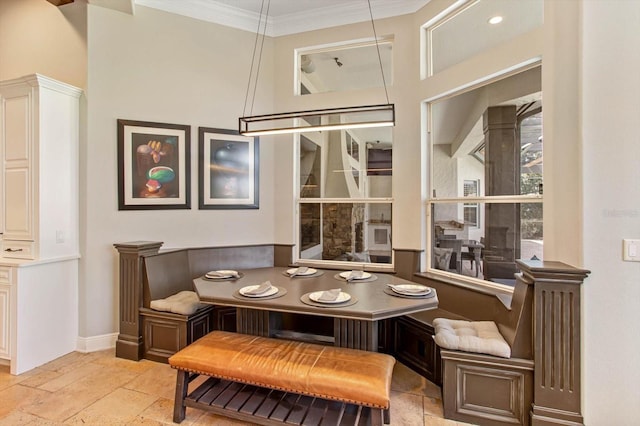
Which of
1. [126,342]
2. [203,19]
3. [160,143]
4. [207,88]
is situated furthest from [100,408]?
[203,19]

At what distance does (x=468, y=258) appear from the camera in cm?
309

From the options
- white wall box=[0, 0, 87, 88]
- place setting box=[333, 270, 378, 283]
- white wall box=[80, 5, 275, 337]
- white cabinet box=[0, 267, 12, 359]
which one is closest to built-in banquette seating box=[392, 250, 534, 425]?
place setting box=[333, 270, 378, 283]

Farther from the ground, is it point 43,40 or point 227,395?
point 43,40

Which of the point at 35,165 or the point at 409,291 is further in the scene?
the point at 35,165

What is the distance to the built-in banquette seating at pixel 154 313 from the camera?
2854 mm

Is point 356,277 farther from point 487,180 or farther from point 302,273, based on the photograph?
point 487,180

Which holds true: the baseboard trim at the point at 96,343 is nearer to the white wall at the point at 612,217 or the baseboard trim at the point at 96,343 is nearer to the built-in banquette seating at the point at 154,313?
the built-in banquette seating at the point at 154,313

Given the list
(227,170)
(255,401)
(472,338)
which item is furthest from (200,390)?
(227,170)

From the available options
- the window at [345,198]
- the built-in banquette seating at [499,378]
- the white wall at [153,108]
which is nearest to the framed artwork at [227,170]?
the white wall at [153,108]

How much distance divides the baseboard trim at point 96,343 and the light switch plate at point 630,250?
14.1ft

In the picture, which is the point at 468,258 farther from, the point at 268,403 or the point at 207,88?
the point at 207,88

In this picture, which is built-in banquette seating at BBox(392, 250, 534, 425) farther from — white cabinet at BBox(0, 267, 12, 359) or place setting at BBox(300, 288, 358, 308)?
white cabinet at BBox(0, 267, 12, 359)

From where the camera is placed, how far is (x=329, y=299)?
2.08 m

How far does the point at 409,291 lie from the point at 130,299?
258 centimetres
